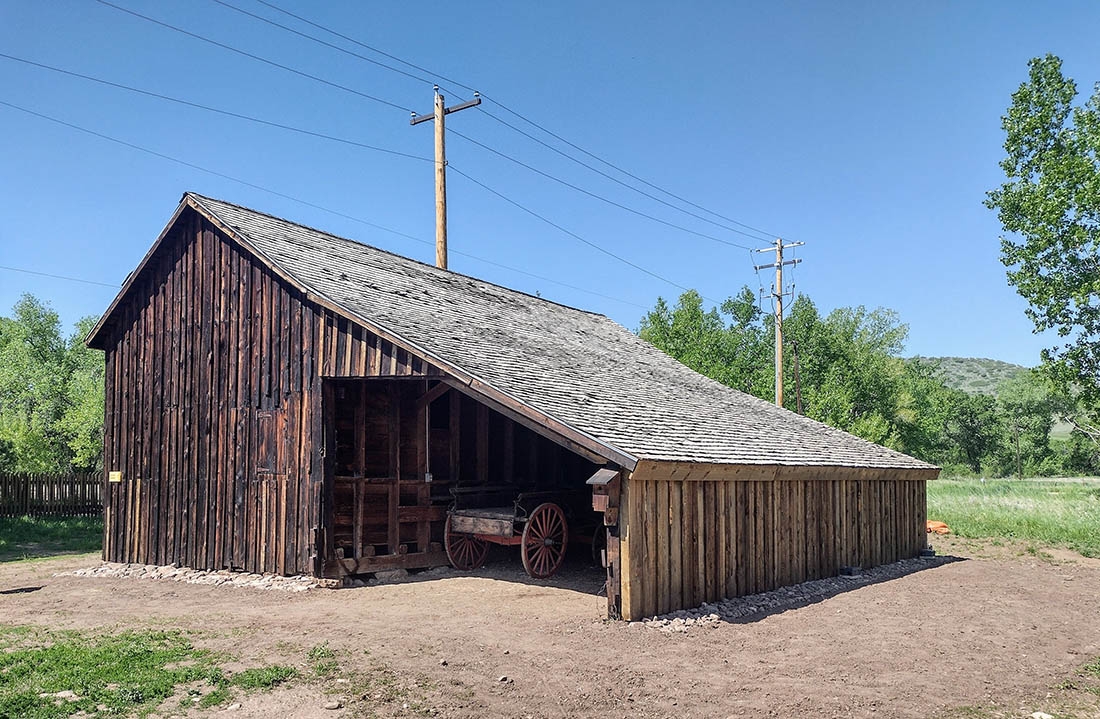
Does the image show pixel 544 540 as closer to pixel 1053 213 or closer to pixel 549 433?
pixel 549 433

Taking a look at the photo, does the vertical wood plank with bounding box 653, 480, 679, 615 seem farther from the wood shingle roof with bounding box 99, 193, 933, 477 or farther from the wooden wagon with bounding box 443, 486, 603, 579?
the wooden wagon with bounding box 443, 486, 603, 579

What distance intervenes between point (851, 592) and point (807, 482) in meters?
1.91

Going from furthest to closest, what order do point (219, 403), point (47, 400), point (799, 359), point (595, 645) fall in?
point (799, 359) → point (47, 400) → point (219, 403) → point (595, 645)

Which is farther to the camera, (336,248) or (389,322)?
(336,248)

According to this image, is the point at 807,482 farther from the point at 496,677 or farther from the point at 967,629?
the point at 496,677

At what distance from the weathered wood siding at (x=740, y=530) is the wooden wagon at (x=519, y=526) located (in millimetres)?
3052

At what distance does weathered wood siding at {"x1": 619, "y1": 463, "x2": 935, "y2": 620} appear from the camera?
34.4 feet

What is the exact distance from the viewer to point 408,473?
1453 cm

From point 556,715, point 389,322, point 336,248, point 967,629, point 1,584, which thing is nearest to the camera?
point 556,715

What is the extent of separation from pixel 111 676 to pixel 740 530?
8.13 m

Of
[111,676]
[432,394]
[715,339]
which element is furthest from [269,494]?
[715,339]

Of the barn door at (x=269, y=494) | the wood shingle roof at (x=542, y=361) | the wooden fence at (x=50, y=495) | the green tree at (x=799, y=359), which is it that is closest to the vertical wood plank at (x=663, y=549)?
the wood shingle roof at (x=542, y=361)

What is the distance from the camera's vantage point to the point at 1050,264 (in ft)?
101

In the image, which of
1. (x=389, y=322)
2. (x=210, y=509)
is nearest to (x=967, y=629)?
(x=389, y=322)
